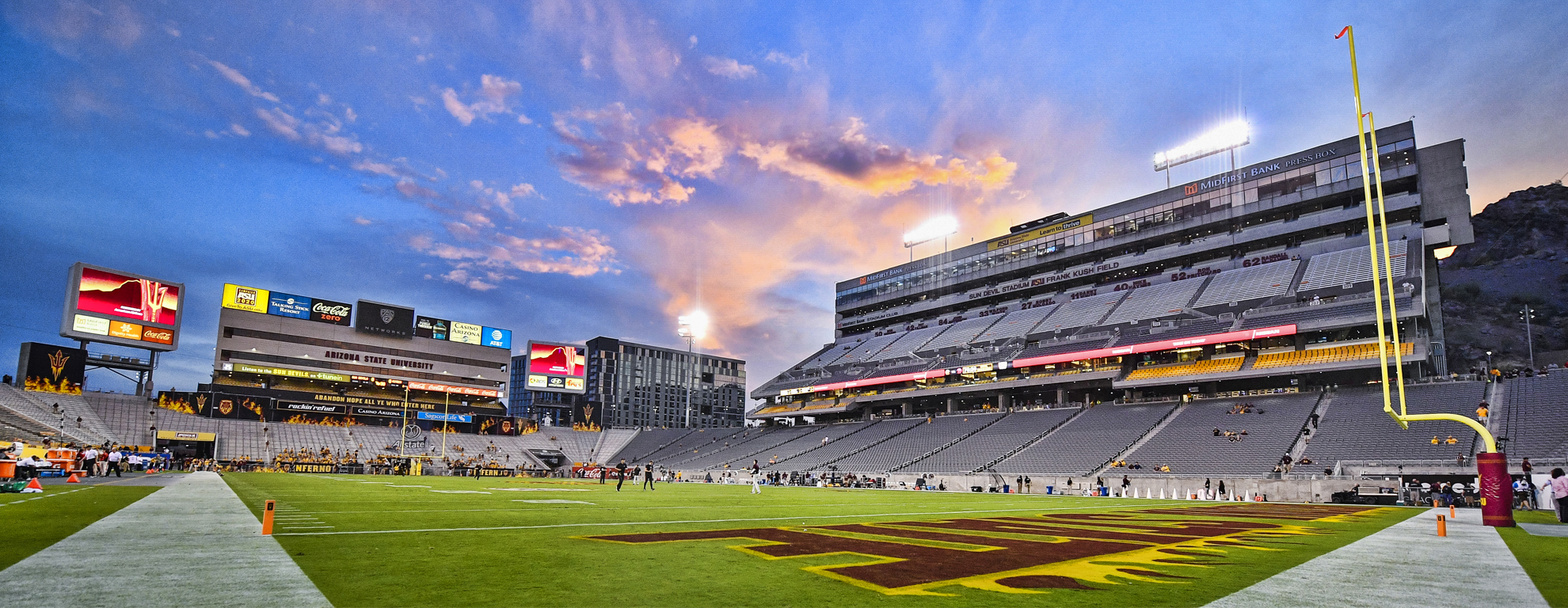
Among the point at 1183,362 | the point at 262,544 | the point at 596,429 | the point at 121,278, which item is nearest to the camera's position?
the point at 262,544

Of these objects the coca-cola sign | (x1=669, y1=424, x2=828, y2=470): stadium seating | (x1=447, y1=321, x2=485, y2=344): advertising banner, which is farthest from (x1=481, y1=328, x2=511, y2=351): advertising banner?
(x1=669, y1=424, x2=828, y2=470): stadium seating

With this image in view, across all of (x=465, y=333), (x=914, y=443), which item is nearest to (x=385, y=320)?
(x=465, y=333)

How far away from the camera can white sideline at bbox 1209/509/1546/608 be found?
5401 mm

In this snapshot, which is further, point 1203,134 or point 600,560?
point 1203,134

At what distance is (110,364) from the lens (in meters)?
58.5

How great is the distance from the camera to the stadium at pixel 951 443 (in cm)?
672

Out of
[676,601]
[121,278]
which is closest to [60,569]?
[676,601]

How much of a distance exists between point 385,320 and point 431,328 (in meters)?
4.40

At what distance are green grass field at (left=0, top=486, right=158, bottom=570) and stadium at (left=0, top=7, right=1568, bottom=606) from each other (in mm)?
171

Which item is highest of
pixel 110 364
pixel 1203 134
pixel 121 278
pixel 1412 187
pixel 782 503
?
pixel 1203 134

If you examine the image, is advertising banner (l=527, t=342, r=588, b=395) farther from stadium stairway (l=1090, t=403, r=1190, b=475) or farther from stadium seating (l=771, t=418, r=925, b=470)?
stadium stairway (l=1090, t=403, r=1190, b=475)

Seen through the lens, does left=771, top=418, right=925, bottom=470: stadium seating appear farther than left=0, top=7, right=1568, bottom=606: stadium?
Yes

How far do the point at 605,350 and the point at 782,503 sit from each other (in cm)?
15314

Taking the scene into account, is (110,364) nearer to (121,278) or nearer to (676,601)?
(121,278)
